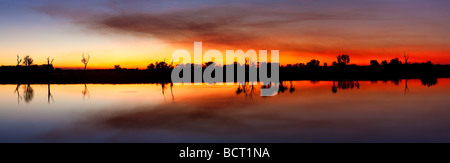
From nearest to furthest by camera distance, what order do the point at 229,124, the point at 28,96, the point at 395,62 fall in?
1. the point at 229,124
2. the point at 28,96
3. the point at 395,62

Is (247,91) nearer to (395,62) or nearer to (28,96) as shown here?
(28,96)

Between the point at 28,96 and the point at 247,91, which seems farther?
the point at 247,91

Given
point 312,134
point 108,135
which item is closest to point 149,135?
point 108,135

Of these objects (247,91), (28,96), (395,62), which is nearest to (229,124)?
(247,91)

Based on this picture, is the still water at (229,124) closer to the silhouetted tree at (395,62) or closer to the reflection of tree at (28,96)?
the reflection of tree at (28,96)

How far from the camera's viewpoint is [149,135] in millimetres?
10055

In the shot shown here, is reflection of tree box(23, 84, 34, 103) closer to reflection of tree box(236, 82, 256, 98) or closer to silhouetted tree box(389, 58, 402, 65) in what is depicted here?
reflection of tree box(236, 82, 256, 98)

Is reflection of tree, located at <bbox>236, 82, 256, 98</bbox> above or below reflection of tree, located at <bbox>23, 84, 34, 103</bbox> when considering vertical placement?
above

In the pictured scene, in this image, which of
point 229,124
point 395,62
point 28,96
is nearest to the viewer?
point 229,124

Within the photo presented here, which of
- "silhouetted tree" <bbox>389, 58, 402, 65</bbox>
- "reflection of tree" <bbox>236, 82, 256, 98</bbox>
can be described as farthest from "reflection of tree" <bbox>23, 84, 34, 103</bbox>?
"silhouetted tree" <bbox>389, 58, 402, 65</bbox>

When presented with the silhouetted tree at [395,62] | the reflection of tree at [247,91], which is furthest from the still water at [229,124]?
the silhouetted tree at [395,62]

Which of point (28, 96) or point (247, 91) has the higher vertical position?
point (247, 91)
